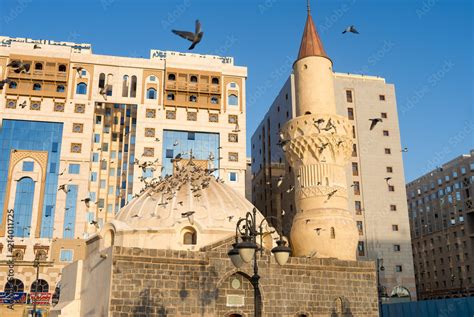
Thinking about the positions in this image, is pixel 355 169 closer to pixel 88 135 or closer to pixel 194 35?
pixel 88 135

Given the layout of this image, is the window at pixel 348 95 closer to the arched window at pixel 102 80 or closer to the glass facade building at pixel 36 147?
the arched window at pixel 102 80

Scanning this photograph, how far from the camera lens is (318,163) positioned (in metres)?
26.0

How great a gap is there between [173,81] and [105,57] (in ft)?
22.1

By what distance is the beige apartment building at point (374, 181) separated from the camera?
4509 cm

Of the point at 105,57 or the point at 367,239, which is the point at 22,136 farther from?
the point at 367,239

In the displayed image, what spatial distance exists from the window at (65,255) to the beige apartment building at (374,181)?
1830cm

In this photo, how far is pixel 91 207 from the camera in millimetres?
45438

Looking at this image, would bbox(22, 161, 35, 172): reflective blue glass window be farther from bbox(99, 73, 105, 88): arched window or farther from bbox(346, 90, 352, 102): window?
bbox(346, 90, 352, 102): window

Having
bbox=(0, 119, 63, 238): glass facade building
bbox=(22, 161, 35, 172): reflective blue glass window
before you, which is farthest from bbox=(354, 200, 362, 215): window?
bbox=(22, 161, 35, 172): reflective blue glass window

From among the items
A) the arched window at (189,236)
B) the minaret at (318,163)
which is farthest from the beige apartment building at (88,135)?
the arched window at (189,236)

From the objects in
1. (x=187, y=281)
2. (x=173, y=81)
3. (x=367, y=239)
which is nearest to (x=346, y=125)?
(x=187, y=281)

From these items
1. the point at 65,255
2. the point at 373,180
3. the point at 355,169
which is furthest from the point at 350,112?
the point at 65,255

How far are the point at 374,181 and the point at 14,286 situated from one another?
3184 centimetres

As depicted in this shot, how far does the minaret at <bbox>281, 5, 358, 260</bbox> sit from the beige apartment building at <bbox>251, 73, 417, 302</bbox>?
1719 cm
